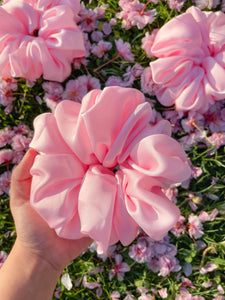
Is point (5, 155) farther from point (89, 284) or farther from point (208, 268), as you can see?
Answer: point (208, 268)

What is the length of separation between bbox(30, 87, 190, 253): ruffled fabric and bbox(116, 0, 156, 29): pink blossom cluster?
670mm

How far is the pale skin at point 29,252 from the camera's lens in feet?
3.33

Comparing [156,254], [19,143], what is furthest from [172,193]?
[19,143]

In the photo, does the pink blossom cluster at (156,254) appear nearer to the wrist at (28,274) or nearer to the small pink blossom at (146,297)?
the small pink blossom at (146,297)

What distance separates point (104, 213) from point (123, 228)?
91 millimetres

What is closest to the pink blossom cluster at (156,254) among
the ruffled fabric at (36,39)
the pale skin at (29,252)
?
the pale skin at (29,252)

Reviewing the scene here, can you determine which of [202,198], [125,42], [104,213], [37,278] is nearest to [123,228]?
[104,213]

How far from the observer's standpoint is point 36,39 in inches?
46.8

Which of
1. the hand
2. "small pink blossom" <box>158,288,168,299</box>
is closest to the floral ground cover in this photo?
"small pink blossom" <box>158,288,168,299</box>

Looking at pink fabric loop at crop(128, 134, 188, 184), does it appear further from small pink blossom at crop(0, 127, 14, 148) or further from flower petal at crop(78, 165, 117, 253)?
small pink blossom at crop(0, 127, 14, 148)

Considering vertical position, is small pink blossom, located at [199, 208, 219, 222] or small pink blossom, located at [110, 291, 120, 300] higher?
small pink blossom, located at [199, 208, 219, 222]

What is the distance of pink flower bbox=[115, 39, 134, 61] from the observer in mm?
1354

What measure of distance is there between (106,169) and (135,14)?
86cm

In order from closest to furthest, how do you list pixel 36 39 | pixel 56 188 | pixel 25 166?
pixel 56 188
pixel 25 166
pixel 36 39
